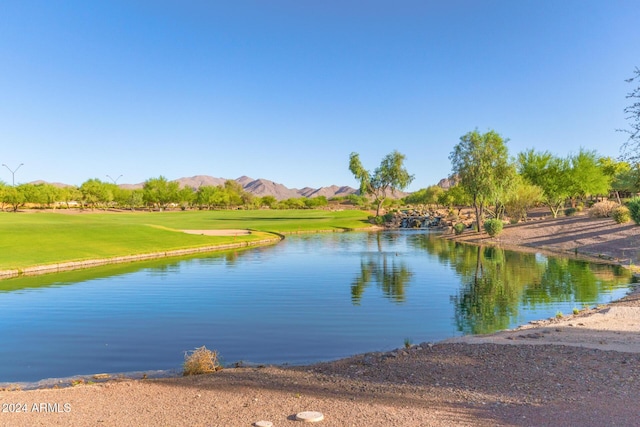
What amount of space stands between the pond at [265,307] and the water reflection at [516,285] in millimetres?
92

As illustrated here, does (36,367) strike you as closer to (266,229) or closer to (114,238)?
(114,238)

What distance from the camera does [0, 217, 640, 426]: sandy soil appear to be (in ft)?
27.3

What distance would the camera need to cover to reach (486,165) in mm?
61219

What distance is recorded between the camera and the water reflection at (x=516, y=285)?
784 inches

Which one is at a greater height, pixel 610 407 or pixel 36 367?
pixel 610 407

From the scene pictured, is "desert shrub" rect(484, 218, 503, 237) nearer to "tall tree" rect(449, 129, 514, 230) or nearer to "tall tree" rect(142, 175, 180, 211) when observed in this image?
"tall tree" rect(449, 129, 514, 230)

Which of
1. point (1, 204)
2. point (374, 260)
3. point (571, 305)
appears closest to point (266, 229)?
point (374, 260)

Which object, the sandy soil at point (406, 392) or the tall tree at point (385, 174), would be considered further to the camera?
the tall tree at point (385, 174)

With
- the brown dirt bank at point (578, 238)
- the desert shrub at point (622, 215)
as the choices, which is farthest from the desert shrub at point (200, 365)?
the desert shrub at point (622, 215)

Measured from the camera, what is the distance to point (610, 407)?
845 centimetres

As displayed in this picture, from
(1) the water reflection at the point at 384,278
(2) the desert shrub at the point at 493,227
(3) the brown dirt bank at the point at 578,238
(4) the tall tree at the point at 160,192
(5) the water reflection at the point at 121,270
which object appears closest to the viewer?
(1) the water reflection at the point at 384,278

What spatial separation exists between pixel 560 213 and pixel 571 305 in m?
66.3

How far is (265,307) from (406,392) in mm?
12733

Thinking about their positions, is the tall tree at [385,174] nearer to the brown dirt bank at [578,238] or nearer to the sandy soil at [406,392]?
the brown dirt bank at [578,238]
